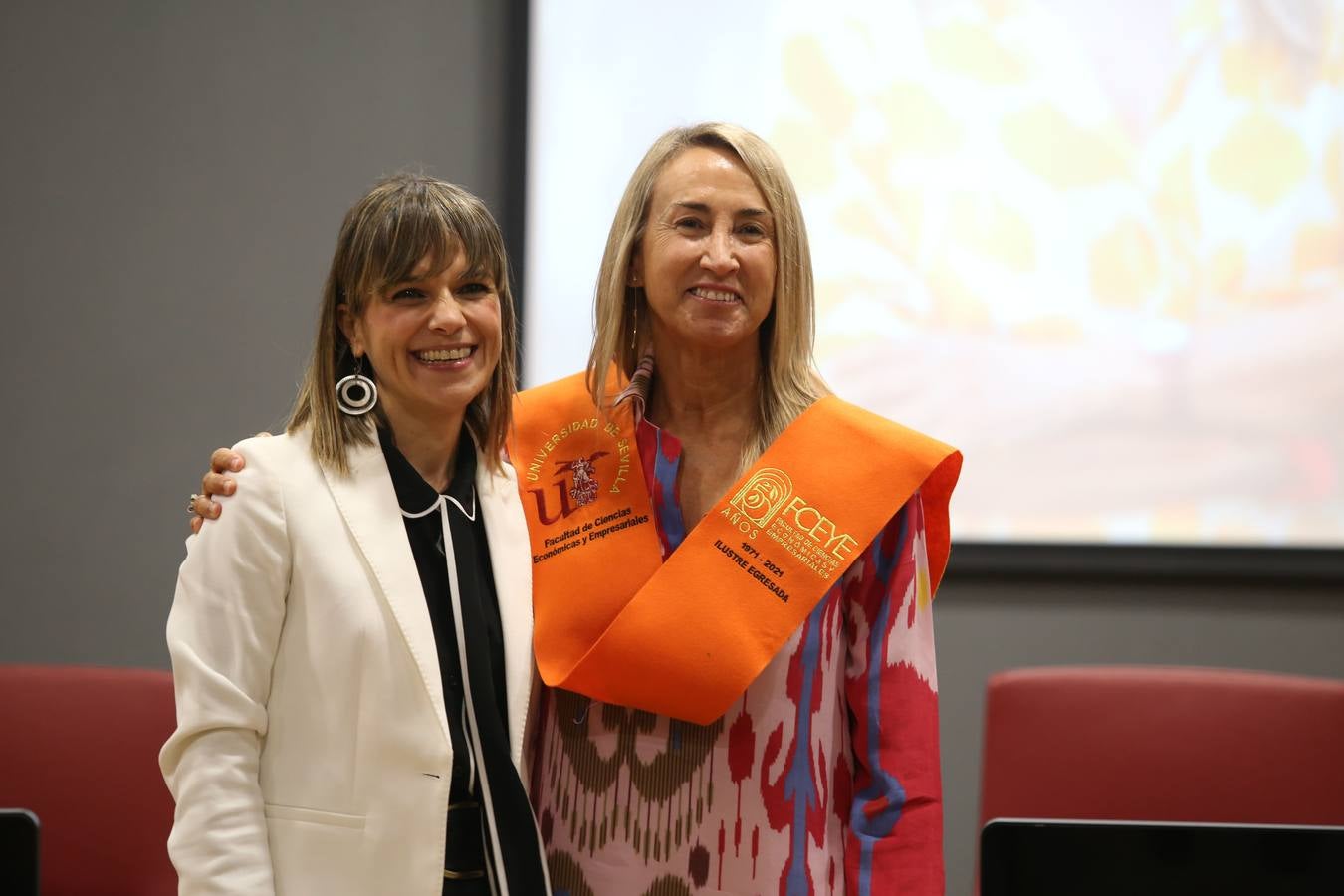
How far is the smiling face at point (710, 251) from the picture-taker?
1579mm

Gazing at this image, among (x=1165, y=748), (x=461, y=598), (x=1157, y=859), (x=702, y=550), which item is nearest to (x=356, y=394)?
(x=461, y=598)

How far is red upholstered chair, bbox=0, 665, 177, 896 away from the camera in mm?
1993

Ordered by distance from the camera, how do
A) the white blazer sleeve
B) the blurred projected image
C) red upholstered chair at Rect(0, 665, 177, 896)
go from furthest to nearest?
1. the blurred projected image
2. red upholstered chair at Rect(0, 665, 177, 896)
3. the white blazer sleeve

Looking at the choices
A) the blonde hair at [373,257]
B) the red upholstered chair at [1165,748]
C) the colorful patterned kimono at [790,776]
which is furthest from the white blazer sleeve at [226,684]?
the red upholstered chair at [1165,748]

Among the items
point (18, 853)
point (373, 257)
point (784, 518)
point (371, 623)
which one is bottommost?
point (18, 853)

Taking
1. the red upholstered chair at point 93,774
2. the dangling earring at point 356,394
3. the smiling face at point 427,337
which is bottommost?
the red upholstered chair at point 93,774

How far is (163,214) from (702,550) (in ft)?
5.65

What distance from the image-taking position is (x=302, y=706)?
131 cm

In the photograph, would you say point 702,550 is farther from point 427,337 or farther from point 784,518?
point 427,337

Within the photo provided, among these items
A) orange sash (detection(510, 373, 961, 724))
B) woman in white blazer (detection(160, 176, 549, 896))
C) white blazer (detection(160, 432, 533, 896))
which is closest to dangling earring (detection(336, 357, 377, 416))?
woman in white blazer (detection(160, 176, 549, 896))

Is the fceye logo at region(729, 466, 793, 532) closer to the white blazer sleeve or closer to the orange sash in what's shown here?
the orange sash

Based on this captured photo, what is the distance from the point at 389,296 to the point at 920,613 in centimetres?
73

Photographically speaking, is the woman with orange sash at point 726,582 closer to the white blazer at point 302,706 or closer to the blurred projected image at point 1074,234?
the white blazer at point 302,706

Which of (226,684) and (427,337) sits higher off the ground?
(427,337)
